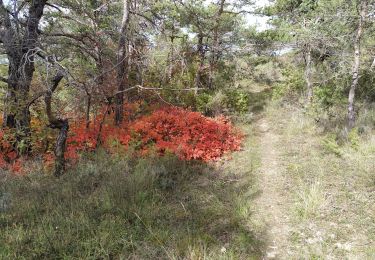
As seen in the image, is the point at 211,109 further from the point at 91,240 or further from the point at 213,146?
the point at 91,240

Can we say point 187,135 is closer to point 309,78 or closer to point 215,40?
point 215,40

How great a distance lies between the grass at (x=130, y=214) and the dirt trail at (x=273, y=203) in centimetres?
22

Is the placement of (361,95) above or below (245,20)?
below

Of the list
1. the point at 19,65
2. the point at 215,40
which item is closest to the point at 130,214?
the point at 19,65

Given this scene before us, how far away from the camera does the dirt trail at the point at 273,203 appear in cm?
404

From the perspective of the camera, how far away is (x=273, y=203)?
17.2 ft

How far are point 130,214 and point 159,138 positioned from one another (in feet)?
12.9

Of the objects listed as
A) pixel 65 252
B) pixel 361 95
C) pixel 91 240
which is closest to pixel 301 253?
pixel 91 240

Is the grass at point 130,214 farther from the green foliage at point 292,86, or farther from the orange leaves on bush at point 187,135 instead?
the green foliage at point 292,86

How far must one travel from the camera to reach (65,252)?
12.5ft

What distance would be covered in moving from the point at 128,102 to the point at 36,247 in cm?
778

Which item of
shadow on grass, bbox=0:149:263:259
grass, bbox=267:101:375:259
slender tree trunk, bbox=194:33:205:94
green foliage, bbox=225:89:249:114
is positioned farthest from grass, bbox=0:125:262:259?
slender tree trunk, bbox=194:33:205:94

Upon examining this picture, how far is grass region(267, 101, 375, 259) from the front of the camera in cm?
392

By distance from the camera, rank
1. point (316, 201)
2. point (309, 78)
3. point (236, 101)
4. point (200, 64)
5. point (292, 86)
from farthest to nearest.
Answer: point (292, 86)
point (200, 64)
point (236, 101)
point (309, 78)
point (316, 201)
